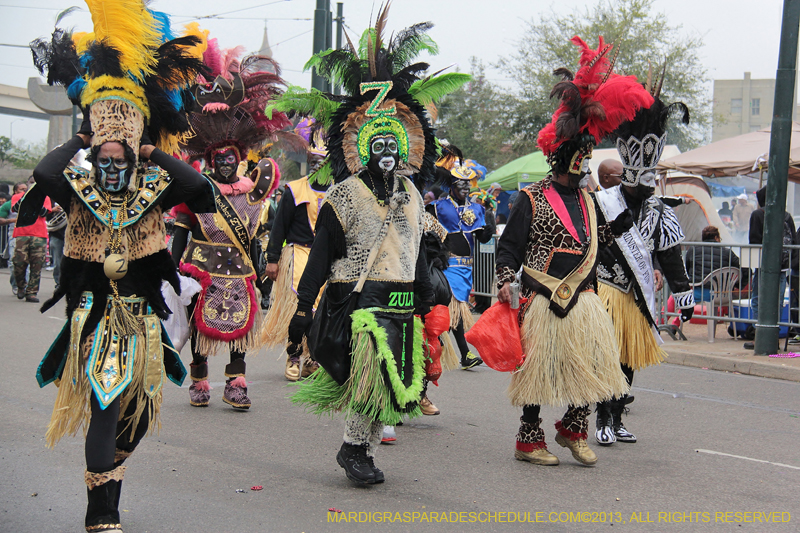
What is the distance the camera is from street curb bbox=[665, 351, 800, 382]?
8805 millimetres

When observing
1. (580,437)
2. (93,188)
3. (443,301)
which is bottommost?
(580,437)

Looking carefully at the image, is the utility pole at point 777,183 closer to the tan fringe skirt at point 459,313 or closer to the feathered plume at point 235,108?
the tan fringe skirt at point 459,313

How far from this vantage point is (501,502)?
450 centimetres

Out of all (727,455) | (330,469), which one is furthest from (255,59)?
(727,455)

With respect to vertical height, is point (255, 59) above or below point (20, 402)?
above

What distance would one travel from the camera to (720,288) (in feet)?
35.8

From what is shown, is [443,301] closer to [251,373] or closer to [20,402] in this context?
[251,373]

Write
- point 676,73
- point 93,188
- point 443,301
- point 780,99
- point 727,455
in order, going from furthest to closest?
point 676,73
point 780,99
point 443,301
point 727,455
point 93,188

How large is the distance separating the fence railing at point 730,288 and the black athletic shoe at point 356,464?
6.69 metres

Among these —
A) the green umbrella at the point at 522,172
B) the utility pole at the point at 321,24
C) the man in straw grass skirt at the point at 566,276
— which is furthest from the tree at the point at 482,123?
the man in straw grass skirt at the point at 566,276

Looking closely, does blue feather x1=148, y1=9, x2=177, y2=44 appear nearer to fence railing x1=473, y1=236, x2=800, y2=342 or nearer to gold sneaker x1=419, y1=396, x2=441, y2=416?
gold sneaker x1=419, y1=396, x2=441, y2=416

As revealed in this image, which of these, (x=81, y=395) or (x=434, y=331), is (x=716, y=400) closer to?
(x=434, y=331)

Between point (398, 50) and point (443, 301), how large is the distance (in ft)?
6.96

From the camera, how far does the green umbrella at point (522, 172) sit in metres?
18.4
